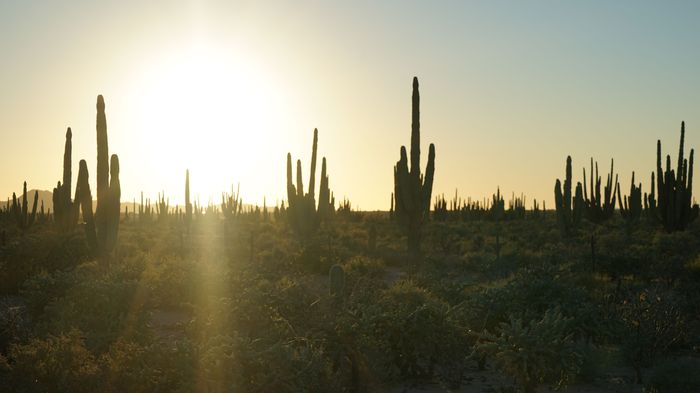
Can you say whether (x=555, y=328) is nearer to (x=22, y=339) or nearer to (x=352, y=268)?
(x=22, y=339)

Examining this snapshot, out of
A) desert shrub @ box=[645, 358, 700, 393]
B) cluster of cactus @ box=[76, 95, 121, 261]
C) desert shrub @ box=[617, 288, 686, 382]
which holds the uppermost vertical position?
cluster of cactus @ box=[76, 95, 121, 261]

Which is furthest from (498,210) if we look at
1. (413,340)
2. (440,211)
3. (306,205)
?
(413,340)

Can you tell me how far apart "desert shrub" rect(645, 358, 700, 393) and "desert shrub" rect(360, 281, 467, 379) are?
260 cm

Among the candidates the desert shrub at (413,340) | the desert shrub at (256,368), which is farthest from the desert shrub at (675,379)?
the desert shrub at (256,368)

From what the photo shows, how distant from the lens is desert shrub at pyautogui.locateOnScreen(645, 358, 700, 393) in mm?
8148

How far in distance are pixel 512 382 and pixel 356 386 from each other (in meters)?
2.36

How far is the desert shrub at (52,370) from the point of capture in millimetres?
7000

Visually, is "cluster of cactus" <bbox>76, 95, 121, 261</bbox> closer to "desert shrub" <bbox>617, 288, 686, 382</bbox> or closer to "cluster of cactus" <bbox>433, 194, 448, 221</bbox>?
"desert shrub" <bbox>617, 288, 686, 382</bbox>

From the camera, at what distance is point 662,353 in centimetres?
1026

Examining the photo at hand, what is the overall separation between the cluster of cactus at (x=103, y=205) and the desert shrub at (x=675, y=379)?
1502cm

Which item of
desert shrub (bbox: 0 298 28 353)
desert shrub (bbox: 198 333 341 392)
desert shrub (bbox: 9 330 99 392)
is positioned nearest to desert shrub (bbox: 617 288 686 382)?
desert shrub (bbox: 198 333 341 392)

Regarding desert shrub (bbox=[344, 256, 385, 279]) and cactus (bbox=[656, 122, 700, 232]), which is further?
cactus (bbox=[656, 122, 700, 232])

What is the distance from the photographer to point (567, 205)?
3281 cm

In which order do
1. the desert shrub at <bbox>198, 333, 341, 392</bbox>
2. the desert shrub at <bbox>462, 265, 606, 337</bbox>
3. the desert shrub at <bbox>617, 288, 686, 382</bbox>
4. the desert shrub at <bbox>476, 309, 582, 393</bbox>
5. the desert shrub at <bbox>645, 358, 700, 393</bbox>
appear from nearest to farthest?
the desert shrub at <bbox>198, 333, 341, 392</bbox>, the desert shrub at <bbox>476, 309, 582, 393</bbox>, the desert shrub at <bbox>645, 358, 700, 393</bbox>, the desert shrub at <bbox>617, 288, 686, 382</bbox>, the desert shrub at <bbox>462, 265, 606, 337</bbox>
